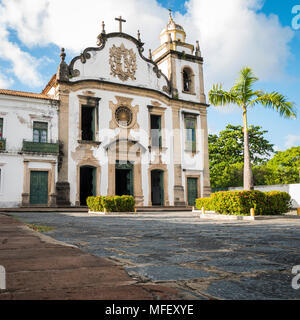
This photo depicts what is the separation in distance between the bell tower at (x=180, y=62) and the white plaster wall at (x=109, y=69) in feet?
4.05

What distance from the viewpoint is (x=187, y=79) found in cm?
2483

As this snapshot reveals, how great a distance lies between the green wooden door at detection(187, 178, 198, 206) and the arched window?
6.90 meters

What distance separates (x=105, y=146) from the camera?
782 inches

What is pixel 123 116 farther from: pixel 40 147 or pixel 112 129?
pixel 40 147

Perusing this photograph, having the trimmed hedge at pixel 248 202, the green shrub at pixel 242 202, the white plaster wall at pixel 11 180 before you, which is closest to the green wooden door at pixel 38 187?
the white plaster wall at pixel 11 180

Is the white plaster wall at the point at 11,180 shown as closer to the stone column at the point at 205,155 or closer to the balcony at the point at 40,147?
the balcony at the point at 40,147

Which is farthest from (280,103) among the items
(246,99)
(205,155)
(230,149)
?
(230,149)

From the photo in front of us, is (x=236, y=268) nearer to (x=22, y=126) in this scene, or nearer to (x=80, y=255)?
(x=80, y=255)

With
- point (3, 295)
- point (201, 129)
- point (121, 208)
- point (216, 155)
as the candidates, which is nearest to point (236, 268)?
point (3, 295)

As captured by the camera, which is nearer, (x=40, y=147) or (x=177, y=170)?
(x=40, y=147)

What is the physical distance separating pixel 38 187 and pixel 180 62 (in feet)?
45.0

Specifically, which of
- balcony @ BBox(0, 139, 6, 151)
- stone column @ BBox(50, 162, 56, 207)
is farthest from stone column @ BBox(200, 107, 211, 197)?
balcony @ BBox(0, 139, 6, 151)

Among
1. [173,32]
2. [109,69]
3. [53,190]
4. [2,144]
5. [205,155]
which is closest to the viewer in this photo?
[2,144]

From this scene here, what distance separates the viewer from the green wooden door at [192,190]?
22625mm
